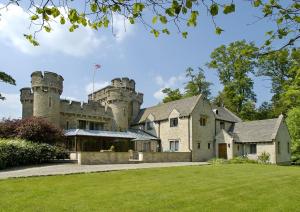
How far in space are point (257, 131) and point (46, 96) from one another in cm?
2583

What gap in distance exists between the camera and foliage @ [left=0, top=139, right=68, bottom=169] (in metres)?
21.9

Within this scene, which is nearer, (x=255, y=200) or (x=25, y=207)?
(x=25, y=207)

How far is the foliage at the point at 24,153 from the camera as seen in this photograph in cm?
2191

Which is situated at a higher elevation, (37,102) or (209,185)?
(37,102)

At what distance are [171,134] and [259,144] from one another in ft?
34.7

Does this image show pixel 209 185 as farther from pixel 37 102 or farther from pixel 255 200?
pixel 37 102

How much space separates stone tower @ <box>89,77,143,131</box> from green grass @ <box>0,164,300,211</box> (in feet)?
88.3

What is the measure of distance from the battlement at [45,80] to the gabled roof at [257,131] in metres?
23.3

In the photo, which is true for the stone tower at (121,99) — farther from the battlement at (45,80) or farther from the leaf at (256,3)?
the leaf at (256,3)

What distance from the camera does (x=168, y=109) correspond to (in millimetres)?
41125

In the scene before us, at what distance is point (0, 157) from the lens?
20.8 meters

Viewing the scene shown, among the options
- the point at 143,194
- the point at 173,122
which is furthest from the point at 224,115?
the point at 143,194

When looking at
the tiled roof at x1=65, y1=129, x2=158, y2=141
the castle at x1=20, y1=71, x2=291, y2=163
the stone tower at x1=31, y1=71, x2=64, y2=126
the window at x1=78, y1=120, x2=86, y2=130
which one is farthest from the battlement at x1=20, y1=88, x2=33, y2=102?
the tiled roof at x1=65, y1=129, x2=158, y2=141

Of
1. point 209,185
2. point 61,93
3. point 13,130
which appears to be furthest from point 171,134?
point 209,185
